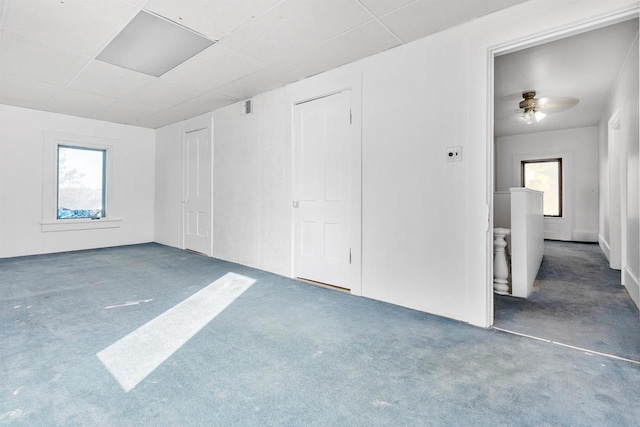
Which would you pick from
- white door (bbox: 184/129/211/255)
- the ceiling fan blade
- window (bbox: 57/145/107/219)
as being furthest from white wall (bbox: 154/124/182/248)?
the ceiling fan blade

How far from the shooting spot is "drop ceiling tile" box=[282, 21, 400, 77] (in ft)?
9.05

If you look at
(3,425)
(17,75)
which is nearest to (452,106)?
(3,425)

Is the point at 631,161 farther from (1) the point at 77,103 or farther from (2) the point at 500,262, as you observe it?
(1) the point at 77,103

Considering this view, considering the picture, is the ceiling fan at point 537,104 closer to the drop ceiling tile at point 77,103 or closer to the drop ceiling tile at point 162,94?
the drop ceiling tile at point 162,94

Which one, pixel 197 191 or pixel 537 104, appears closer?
pixel 537 104

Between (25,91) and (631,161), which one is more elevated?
(25,91)

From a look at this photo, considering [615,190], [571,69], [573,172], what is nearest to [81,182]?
[571,69]

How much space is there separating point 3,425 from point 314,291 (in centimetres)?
245

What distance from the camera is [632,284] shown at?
3248 millimetres

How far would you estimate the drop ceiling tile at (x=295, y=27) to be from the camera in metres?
2.39

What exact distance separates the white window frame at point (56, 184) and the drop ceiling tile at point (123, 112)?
52 cm

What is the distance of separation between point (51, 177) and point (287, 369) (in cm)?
595

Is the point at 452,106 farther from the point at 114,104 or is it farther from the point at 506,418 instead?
the point at 114,104

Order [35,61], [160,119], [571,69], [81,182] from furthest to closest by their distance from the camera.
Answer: [81,182], [160,119], [571,69], [35,61]
